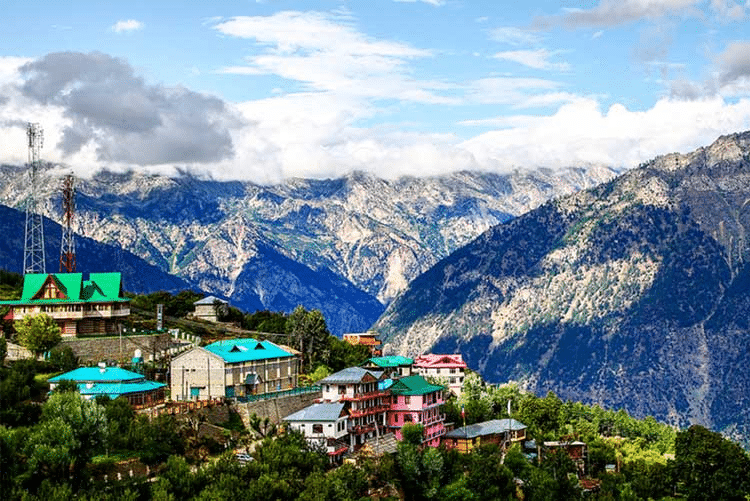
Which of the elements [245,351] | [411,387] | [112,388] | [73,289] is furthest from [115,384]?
[411,387]

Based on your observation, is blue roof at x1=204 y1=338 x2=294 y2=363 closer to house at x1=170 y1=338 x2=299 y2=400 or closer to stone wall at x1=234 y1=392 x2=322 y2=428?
house at x1=170 y1=338 x2=299 y2=400

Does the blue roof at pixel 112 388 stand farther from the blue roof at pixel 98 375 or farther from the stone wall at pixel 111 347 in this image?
the stone wall at pixel 111 347

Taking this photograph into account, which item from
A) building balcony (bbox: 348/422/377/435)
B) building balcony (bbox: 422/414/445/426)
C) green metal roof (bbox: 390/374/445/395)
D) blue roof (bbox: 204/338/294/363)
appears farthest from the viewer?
building balcony (bbox: 422/414/445/426)

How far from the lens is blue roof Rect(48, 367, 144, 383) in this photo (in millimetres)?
124975

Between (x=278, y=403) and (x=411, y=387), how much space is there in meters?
22.7

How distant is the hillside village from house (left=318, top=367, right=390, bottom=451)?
0.19 m

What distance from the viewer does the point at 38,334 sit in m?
139

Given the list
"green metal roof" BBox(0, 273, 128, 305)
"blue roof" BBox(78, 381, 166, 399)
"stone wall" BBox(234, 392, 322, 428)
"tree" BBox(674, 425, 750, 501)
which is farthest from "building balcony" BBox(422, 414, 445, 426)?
"green metal roof" BBox(0, 273, 128, 305)

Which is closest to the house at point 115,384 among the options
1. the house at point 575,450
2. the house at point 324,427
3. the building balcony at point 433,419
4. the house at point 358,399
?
the house at point 324,427

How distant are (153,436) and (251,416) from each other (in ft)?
60.2

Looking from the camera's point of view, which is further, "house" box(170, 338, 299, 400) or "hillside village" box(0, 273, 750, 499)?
"house" box(170, 338, 299, 400)

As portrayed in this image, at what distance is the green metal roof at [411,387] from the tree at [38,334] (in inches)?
1887

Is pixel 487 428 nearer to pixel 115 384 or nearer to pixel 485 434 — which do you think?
pixel 485 434

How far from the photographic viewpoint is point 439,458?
12925 centimetres
